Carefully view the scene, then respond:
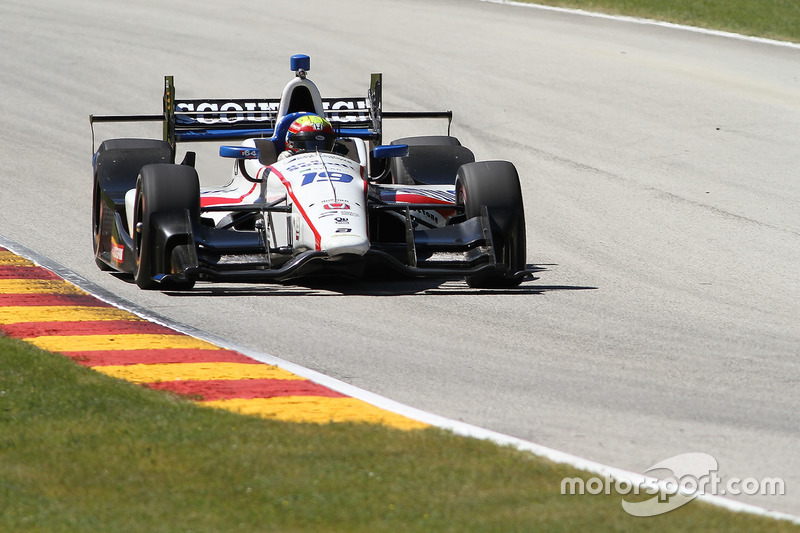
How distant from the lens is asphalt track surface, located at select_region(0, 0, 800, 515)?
22.7 feet

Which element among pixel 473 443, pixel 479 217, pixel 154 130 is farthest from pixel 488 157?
pixel 473 443

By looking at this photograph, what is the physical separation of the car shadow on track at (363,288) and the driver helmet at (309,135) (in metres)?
1.12

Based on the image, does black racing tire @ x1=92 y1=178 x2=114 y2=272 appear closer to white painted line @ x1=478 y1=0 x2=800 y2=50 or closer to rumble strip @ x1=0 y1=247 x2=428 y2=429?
rumble strip @ x1=0 y1=247 x2=428 y2=429

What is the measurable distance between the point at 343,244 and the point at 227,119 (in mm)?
3454

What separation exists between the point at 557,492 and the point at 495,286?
17.1 ft

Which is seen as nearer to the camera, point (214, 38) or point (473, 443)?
point (473, 443)

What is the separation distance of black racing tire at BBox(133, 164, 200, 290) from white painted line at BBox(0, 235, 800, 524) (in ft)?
1.10

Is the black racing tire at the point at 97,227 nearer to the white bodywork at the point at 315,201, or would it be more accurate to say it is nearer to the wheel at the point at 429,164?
the white bodywork at the point at 315,201

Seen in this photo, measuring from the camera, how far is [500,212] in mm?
10320

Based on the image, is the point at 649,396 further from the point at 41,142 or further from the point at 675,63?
the point at 675,63

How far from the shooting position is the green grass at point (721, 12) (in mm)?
23078

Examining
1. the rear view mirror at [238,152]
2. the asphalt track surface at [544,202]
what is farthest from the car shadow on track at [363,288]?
the rear view mirror at [238,152]

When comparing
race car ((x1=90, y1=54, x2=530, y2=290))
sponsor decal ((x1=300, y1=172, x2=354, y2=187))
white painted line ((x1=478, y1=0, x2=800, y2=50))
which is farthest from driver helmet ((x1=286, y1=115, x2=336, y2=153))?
white painted line ((x1=478, y1=0, x2=800, y2=50))

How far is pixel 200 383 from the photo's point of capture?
705cm
